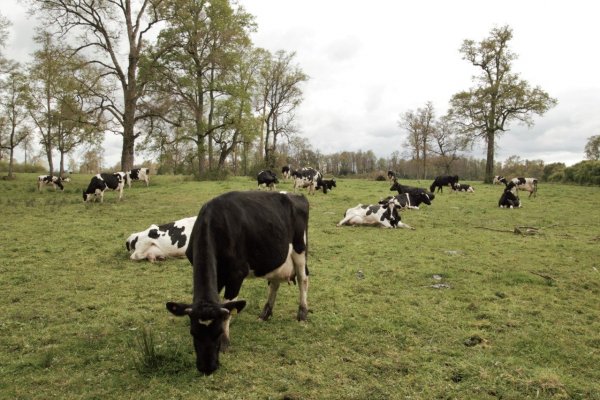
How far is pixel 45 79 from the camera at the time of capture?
3328 centimetres

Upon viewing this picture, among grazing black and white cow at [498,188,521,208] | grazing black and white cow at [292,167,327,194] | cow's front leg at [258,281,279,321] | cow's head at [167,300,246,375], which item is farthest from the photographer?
grazing black and white cow at [292,167,327,194]

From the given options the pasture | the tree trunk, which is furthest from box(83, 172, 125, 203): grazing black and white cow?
the tree trunk

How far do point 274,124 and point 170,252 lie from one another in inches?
1723

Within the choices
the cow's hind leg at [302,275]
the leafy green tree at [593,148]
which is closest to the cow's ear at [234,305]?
the cow's hind leg at [302,275]

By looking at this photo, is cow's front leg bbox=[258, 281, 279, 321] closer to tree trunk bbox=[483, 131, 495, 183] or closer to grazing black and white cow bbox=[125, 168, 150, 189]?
grazing black and white cow bbox=[125, 168, 150, 189]

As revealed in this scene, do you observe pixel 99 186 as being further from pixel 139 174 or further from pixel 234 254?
pixel 234 254

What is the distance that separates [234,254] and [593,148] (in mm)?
74154

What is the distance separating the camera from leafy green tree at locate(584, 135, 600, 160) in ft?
201

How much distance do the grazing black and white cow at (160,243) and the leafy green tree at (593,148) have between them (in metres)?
68.7

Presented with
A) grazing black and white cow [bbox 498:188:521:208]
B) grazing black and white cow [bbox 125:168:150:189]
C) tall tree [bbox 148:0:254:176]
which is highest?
tall tree [bbox 148:0:254:176]

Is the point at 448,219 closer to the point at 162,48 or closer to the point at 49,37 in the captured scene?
the point at 162,48

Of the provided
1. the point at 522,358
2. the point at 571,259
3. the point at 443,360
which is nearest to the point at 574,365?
the point at 522,358

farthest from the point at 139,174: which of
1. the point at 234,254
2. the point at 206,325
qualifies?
the point at 206,325

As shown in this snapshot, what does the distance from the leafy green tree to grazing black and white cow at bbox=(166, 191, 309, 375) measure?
2751 inches
